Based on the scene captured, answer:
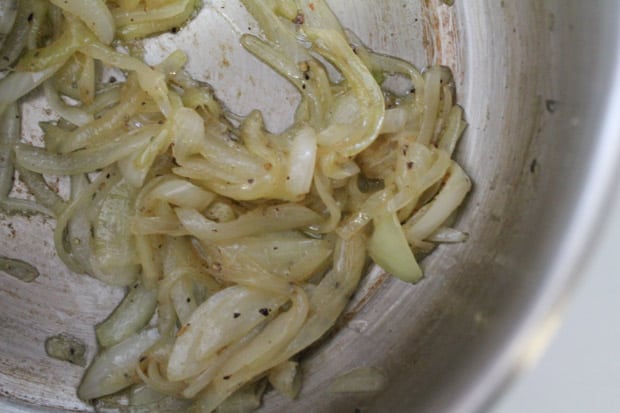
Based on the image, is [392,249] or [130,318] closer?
[392,249]

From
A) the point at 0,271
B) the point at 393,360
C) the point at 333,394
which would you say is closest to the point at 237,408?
the point at 333,394

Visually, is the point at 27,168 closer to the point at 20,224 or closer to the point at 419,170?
the point at 20,224

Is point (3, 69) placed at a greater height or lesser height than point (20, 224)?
greater

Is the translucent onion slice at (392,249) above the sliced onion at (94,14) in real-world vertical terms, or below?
below

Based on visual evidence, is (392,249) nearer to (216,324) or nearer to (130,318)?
(216,324)

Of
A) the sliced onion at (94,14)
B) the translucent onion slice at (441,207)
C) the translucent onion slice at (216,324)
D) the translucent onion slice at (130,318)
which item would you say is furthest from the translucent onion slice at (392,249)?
the sliced onion at (94,14)

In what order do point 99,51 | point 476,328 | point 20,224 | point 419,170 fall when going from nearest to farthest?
1. point 476,328
2. point 419,170
3. point 99,51
4. point 20,224

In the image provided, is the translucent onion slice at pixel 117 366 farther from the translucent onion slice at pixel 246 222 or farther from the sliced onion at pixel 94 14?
the sliced onion at pixel 94 14

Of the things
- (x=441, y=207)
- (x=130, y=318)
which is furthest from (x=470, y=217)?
(x=130, y=318)
